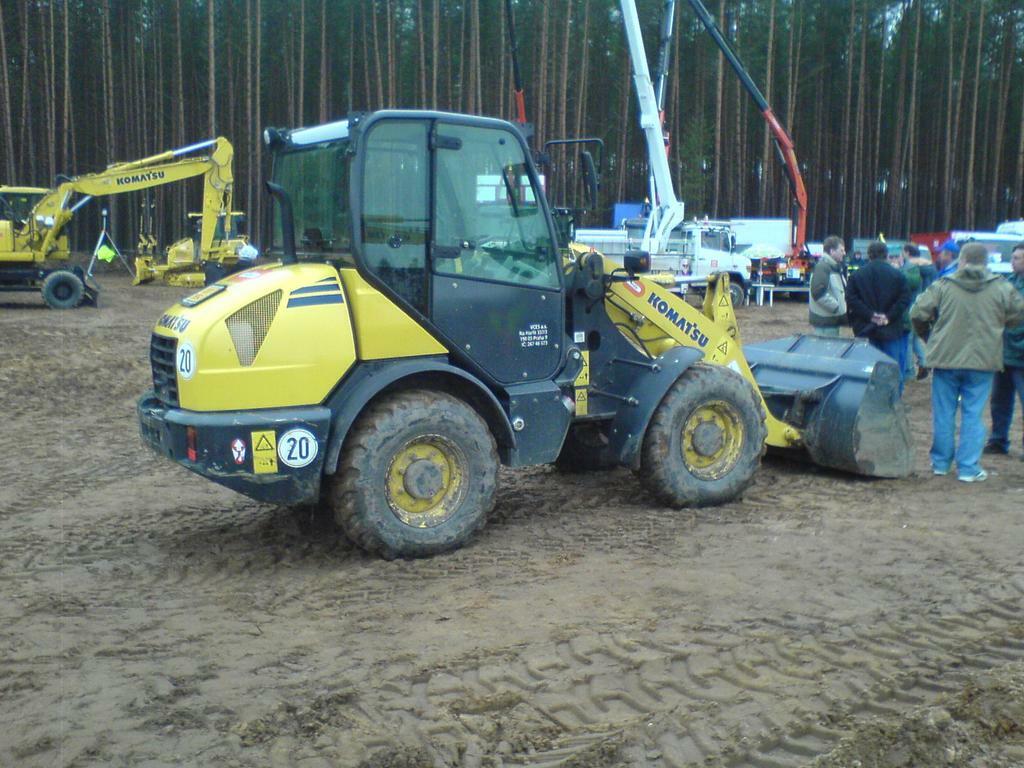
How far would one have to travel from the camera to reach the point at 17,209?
2216 cm

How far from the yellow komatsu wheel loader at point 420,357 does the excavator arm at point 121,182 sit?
1687 cm

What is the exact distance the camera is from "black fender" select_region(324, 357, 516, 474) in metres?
5.62

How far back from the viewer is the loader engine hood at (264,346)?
547 cm

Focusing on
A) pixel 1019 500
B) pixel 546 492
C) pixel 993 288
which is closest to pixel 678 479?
pixel 546 492

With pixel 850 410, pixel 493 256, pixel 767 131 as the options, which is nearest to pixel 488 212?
pixel 493 256

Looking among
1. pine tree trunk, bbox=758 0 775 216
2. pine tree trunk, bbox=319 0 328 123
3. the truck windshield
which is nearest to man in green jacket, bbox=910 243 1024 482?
the truck windshield

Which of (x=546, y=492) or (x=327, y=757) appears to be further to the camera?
(x=546, y=492)

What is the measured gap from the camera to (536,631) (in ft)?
15.8

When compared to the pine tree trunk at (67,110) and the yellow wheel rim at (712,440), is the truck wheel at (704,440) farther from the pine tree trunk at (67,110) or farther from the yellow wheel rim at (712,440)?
the pine tree trunk at (67,110)

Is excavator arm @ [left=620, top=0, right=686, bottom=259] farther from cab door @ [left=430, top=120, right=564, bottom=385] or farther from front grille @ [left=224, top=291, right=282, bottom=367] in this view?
front grille @ [left=224, top=291, right=282, bottom=367]

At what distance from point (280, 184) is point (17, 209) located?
18.1m

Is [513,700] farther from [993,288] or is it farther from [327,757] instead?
[993,288]

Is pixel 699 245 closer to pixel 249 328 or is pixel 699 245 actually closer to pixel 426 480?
pixel 426 480

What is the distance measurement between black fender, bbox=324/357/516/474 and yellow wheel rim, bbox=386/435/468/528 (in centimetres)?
35
